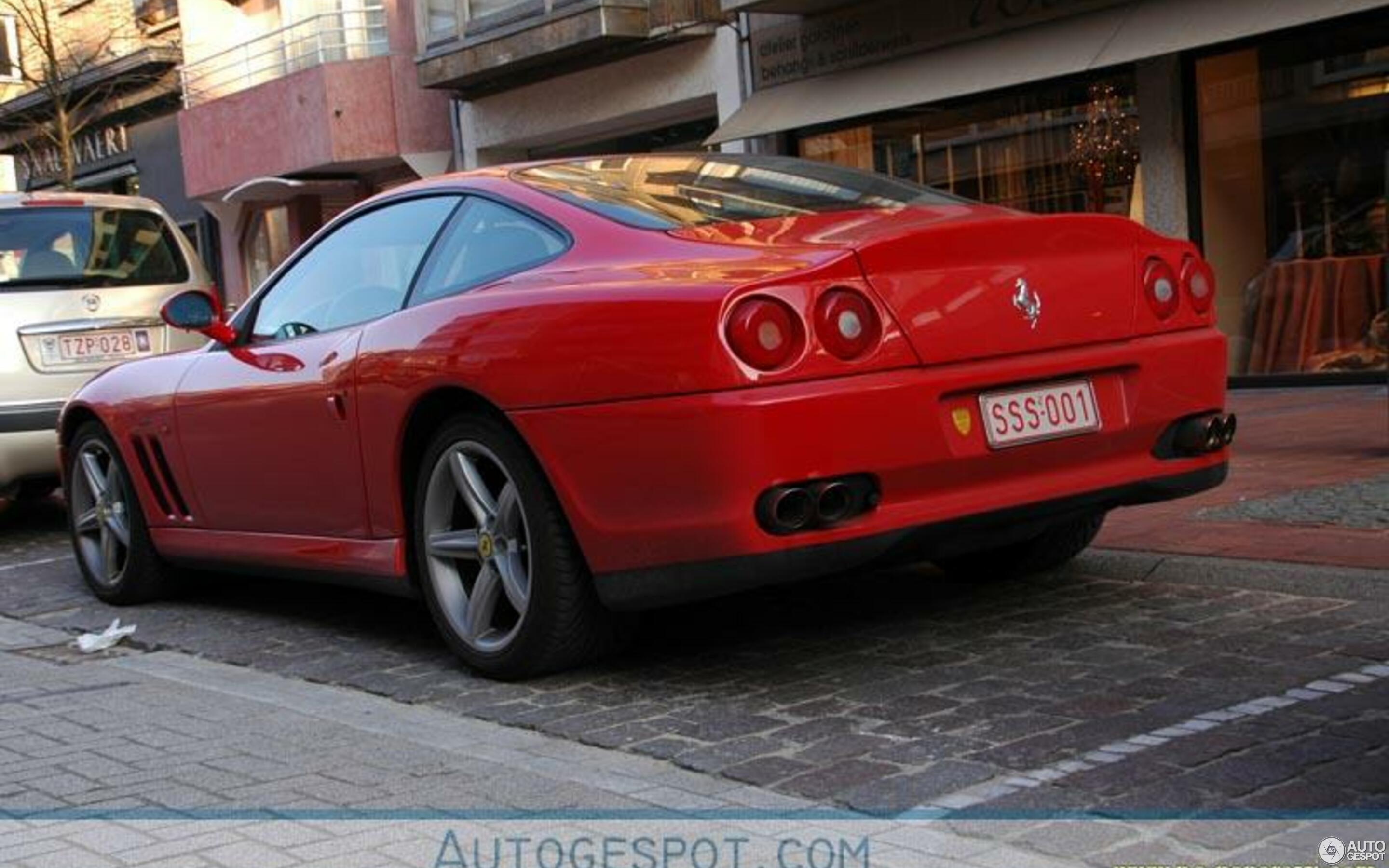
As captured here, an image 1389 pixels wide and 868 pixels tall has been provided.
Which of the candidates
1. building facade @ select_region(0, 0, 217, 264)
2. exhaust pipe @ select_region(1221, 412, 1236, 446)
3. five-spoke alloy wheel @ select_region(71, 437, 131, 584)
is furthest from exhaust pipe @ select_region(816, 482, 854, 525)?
building facade @ select_region(0, 0, 217, 264)

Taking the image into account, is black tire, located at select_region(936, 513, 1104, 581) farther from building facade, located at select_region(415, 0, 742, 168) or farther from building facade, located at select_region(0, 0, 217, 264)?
building facade, located at select_region(0, 0, 217, 264)

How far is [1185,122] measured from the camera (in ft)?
43.7

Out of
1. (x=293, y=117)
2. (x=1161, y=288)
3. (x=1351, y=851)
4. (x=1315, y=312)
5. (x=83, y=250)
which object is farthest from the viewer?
(x=293, y=117)

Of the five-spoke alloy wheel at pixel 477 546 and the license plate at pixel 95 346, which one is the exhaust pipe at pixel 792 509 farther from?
the license plate at pixel 95 346

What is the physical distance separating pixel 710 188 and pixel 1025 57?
878 cm

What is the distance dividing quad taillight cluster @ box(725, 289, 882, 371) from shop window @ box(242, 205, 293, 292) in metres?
21.1

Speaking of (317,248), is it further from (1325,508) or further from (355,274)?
(1325,508)

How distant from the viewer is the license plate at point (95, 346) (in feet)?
29.0

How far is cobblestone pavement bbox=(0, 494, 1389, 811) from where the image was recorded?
353cm

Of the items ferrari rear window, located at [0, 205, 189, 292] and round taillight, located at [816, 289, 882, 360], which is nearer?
round taillight, located at [816, 289, 882, 360]

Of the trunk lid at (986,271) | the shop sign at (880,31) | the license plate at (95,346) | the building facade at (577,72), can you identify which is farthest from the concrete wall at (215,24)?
the trunk lid at (986,271)

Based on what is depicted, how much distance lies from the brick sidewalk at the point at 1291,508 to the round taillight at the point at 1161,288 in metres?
1.07

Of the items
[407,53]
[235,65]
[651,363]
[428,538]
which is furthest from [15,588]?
[235,65]

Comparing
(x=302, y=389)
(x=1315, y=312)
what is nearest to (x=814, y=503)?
(x=302, y=389)
